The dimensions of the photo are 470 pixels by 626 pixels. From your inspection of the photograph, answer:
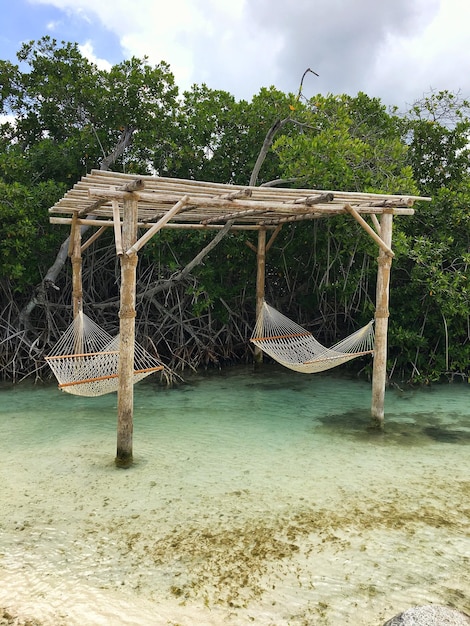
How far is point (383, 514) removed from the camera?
8.00ft

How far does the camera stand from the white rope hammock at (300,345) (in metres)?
3.92

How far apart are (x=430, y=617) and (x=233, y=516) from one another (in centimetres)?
101

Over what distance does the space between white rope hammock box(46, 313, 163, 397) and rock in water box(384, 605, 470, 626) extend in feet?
6.92

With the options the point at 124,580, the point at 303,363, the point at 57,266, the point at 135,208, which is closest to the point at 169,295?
the point at 57,266

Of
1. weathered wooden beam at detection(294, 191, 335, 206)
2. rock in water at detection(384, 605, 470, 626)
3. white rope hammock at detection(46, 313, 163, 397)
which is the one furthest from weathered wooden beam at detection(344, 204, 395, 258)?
rock in water at detection(384, 605, 470, 626)

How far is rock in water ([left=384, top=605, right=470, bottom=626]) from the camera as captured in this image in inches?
61.0

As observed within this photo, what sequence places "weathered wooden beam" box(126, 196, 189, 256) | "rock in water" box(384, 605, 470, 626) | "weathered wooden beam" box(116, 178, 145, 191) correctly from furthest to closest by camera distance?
"weathered wooden beam" box(126, 196, 189, 256)
"weathered wooden beam" box(116, 178, 145, 191)
"rock in water" box(384, 605, 470, 626)

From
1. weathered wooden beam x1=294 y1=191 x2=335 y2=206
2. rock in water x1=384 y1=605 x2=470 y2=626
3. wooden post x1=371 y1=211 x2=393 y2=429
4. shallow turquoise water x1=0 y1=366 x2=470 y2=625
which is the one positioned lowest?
shallow turquoise water x1=0 y1=366 x2=470 y2=625

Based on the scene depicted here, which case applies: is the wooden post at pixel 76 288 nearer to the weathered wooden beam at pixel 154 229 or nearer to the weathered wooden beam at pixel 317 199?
the weathered wooden beam at pixel 154 229

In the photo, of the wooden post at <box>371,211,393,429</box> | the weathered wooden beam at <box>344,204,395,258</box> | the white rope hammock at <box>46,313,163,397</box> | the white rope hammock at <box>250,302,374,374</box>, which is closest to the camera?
the white rope hammock at <box>46,313,163,397</box>

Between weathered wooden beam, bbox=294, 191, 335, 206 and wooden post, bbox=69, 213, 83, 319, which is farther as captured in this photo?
wooden post, bbox=69, 213, 83, 319

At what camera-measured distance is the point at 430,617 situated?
1567mm

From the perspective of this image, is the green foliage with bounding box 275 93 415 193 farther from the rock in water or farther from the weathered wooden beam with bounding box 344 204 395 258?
the rock in water

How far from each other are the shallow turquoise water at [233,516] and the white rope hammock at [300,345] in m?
0.43
